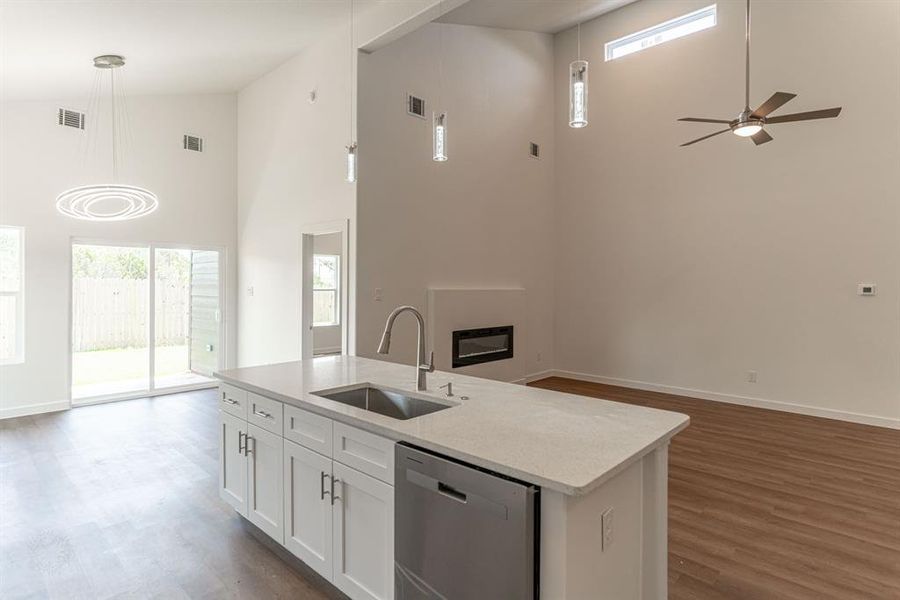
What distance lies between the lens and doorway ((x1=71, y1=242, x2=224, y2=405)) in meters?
5.71

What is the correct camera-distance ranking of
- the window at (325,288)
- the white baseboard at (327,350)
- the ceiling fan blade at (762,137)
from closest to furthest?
the ceiling fan blade at (762,137), the window at (325,288), the white baseboard at (327,350)

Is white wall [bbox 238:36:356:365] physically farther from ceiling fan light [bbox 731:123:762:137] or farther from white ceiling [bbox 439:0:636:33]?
ceiling fan light [bbox 731:123:762:137]

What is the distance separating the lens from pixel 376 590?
1.92m

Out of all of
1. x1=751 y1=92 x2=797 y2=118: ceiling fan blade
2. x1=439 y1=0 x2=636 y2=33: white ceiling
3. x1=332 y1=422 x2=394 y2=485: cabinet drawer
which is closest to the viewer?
x1=332 y1=422 x2=394 y2=485: cabinet drawer

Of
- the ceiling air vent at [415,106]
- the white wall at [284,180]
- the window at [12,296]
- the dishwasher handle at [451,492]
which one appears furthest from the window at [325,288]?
the dishwasher handle at [451,492]

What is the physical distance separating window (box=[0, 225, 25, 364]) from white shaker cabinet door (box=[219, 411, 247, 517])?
12.9ft

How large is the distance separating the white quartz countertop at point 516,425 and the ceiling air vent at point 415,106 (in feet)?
12.1

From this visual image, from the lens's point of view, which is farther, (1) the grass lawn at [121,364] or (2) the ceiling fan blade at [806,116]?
(1) the grass lawn at [121,364]

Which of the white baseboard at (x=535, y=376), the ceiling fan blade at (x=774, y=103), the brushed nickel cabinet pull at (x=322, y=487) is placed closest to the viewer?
the brushed nickel cabinet pull at (x=322, y=487)

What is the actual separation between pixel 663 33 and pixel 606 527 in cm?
677

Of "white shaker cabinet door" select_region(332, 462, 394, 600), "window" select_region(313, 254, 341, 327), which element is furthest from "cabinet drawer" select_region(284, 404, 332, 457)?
"window" select_region(313, 254, 341, 327)

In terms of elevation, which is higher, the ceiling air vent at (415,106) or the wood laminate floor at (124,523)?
the ceiling air vent at (415,106)

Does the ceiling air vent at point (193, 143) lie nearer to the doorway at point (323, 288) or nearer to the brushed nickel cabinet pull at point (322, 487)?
the doorway at point (323, 288)

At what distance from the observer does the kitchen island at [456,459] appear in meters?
1.43
